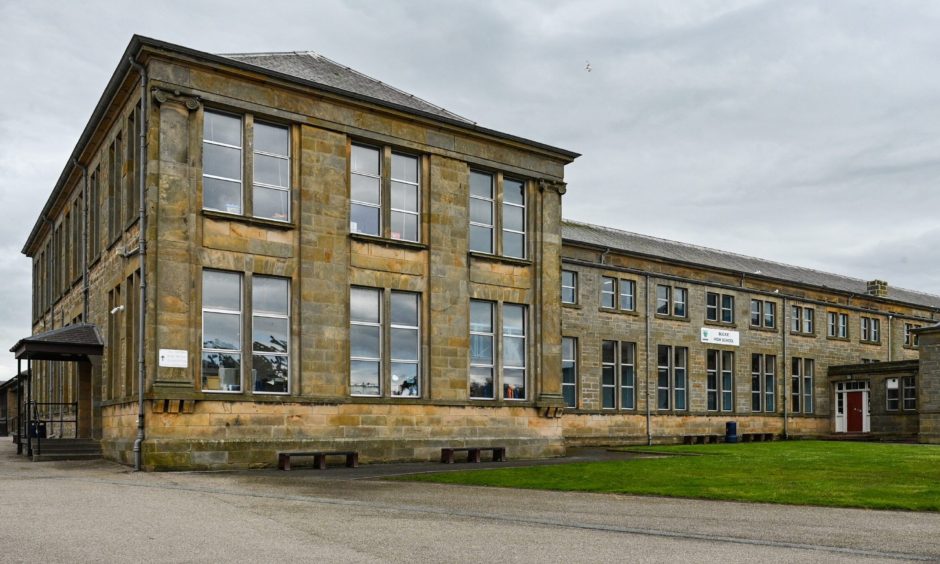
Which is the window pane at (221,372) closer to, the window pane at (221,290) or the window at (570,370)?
the window pane at (221,290)

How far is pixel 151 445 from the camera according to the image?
69.9 ft

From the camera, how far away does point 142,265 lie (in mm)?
22078

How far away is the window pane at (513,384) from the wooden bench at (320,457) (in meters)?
6.18

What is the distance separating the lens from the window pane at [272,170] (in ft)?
79.4

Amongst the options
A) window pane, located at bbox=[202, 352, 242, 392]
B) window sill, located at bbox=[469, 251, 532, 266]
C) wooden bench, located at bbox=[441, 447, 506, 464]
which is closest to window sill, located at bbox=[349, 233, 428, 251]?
window sill, located at bbox=[469, 251, 532, 266]

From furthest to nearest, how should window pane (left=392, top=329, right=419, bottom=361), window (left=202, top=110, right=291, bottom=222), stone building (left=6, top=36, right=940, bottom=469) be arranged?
window pane (left=392, top=329, right=419, bottom=361), window (left=202, top=110, right=291, bottom=222), stone building (left=6, top=36, right=940, bottom=469)

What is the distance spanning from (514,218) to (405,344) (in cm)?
573

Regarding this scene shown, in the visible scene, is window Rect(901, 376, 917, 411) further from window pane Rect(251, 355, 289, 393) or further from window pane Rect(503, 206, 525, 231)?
window pane Rect(251, 355, 289, 393)

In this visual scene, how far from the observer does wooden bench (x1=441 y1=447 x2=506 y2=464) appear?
25.4 metres

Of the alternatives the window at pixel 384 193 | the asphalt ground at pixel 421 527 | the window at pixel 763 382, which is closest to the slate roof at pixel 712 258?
the window at pixel 763 382

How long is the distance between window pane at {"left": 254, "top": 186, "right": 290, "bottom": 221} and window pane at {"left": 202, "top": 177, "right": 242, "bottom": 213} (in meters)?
0.49

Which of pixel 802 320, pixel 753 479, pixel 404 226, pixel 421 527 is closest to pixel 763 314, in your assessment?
pixel 802 320

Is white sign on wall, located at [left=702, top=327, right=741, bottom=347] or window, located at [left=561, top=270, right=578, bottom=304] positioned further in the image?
white sign on wall, located at [left=702, top=327, right=741, bottom=347]

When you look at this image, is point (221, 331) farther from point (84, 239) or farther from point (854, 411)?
point (854, 411)
